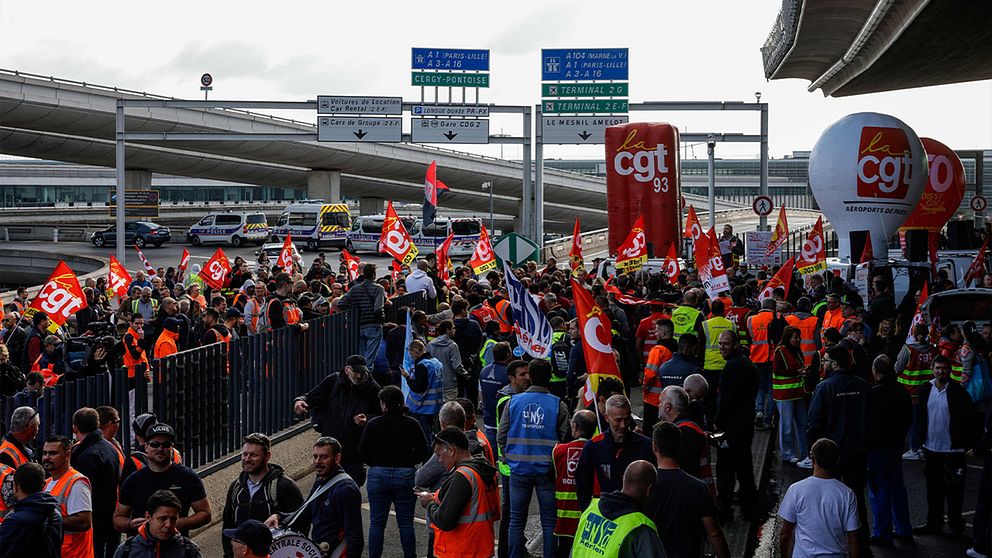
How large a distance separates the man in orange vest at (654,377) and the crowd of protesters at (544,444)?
0.11 feet

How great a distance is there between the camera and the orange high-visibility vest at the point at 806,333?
584 inches

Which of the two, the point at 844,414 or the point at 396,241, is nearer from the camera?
the point at 844,414

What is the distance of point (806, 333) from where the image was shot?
14.9 meters

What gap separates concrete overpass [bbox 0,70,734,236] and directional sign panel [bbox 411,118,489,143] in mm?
23663

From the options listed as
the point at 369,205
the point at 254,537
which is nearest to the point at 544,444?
the point at 254,537

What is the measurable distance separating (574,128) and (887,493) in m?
30.4

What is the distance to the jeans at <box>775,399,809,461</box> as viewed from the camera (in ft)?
46.0

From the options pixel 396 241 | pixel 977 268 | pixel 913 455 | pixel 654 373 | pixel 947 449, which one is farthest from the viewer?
pixel 396 241

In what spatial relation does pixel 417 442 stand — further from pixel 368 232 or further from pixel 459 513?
pixel 368 232

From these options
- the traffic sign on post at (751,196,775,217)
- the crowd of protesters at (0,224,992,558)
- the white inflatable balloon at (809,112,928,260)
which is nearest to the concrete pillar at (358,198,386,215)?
the traffic sign on post at (751,196,775,217)

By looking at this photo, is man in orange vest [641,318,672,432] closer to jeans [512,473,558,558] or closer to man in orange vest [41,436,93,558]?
jeans [512,473,558,558]

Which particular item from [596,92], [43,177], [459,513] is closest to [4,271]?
[596,92]

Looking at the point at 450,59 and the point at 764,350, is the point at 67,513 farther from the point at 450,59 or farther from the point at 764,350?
the point at 450,59

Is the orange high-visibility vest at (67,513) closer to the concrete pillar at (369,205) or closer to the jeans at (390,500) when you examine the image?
the jeans at (390,500)
